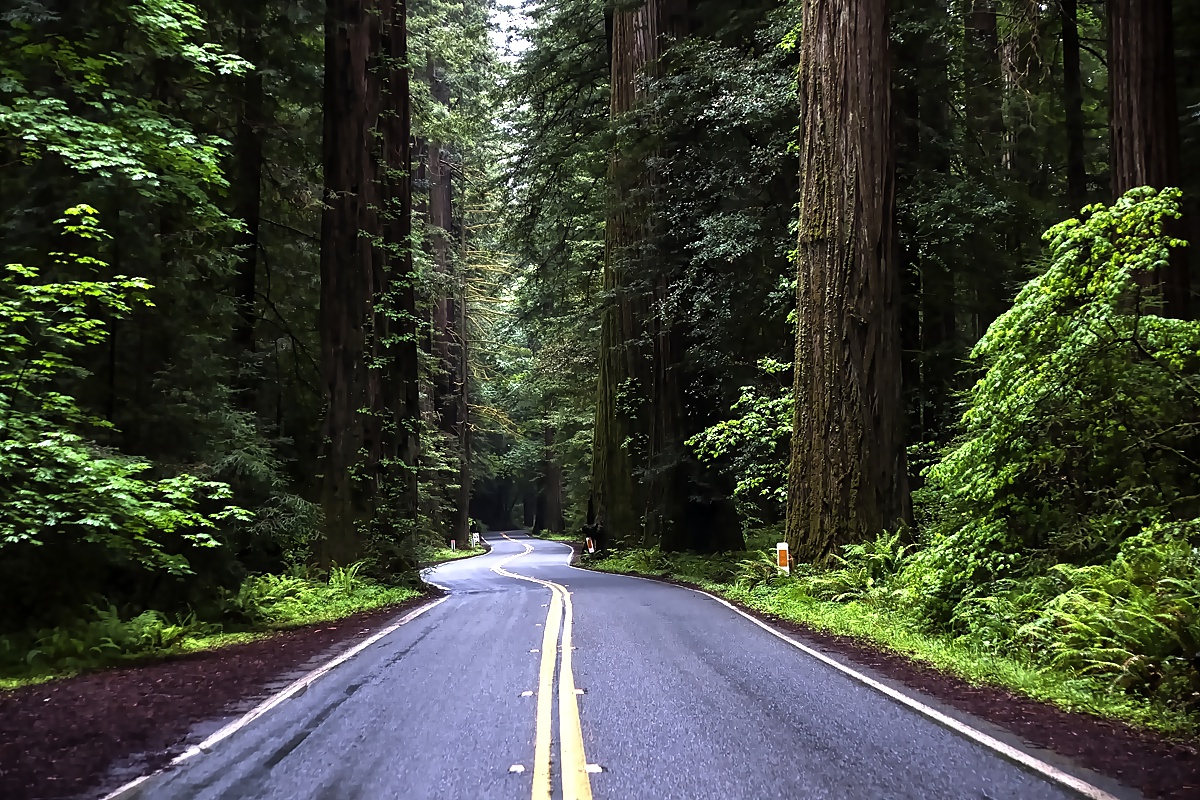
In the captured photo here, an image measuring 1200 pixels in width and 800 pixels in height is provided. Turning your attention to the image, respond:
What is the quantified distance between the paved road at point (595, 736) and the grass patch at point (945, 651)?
1.16 meters

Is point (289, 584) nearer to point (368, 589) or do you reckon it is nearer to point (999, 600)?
point (368, 589)

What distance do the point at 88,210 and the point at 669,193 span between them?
12.4 metres

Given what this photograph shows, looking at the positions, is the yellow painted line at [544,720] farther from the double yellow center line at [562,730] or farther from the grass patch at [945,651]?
the grass patch at [945,651]

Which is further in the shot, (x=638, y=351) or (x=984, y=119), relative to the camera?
(x=638, y=351)

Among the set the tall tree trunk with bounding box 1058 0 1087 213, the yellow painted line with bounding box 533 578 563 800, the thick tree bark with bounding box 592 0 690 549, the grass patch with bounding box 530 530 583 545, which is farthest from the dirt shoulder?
the grass patch with bounding box 530 530 583 545

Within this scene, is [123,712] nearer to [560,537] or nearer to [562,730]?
[562,730]

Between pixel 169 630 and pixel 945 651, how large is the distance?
7.79m

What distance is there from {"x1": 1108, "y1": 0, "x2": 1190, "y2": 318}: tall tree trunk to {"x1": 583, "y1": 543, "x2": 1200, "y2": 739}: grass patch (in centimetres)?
536

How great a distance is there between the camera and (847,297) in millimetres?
11867

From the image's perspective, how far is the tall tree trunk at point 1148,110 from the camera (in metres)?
10.3

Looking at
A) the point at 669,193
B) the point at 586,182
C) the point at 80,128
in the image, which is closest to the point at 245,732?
the point at 80,128

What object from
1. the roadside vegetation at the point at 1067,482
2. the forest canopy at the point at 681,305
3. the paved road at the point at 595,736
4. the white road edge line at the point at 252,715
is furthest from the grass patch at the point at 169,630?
the roadside vegetation at the point at 1067,482

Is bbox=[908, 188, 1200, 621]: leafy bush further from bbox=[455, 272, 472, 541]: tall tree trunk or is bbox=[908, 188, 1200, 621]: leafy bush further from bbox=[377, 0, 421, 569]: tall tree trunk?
bbox=[455, 272, 472, 541]: tall tree trunk

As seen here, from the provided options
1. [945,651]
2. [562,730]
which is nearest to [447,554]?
[945,651]
